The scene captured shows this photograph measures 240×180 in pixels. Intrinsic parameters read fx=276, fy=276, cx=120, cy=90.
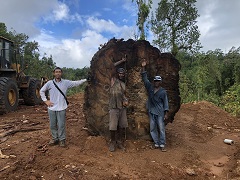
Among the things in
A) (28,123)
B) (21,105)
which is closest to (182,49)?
(21,105)

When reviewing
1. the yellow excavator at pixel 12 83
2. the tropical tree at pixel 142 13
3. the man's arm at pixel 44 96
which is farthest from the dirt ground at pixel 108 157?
the tropical tree at pixel 142 13

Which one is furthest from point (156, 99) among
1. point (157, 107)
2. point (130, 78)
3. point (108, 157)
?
point (108, 157)

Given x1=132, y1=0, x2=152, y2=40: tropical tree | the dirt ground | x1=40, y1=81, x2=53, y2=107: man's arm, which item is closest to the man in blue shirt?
the dirt ground

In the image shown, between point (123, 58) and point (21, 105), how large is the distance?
8.27 meters

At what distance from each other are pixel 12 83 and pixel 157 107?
628 cm

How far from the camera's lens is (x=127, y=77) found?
591 cm

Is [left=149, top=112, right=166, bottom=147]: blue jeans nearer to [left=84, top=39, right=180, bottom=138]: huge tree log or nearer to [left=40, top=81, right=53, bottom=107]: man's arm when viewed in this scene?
[left=84, top=39, right=180, bottom=138]: huge tree log

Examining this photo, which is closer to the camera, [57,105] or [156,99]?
[57,105]

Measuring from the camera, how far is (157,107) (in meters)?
5.64

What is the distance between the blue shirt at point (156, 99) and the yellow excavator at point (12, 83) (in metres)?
5.69

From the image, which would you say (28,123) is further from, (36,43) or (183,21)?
(36,43)

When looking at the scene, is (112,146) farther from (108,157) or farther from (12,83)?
(12,83)

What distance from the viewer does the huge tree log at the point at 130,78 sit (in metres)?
5.81

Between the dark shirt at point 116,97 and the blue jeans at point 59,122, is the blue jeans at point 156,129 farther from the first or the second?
the blue jeans at point 59,122
